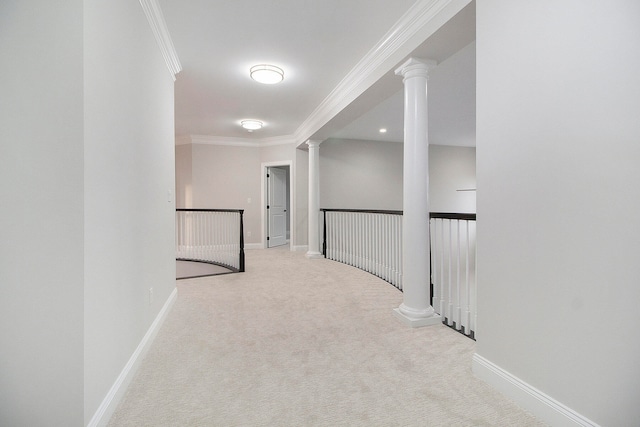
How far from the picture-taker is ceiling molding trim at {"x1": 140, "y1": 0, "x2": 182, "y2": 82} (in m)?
2.31

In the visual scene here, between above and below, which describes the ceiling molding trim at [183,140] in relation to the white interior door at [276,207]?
above

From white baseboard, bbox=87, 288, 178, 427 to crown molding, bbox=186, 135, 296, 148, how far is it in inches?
214

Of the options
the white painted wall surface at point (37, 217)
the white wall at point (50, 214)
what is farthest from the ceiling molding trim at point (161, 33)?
the white painted wall surface at point (37, 217)

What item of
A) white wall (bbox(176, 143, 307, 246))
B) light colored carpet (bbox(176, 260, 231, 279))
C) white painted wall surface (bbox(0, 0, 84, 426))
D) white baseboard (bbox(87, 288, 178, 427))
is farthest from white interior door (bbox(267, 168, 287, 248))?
white painted wall surface (bbox(0, 0, 84, 426))

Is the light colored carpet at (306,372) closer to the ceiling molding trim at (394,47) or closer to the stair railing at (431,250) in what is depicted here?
the stair railing at (431,250)

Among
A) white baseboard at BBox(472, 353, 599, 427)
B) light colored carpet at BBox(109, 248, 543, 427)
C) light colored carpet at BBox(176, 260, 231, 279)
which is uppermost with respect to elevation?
white baseboard at BBox(472, 353, 599, 427)

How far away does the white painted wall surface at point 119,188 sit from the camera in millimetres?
1385

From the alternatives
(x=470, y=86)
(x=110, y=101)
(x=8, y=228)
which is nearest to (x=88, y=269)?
(x=8, y=228)

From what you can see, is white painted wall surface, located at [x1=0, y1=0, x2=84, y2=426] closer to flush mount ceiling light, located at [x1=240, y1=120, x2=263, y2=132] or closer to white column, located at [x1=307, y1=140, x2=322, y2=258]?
flush mount ceiling light, located at [x1=240, y1=120, x2=263, y2=132]

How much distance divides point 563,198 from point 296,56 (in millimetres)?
2933

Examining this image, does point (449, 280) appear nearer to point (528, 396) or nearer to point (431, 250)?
point (431, 250)

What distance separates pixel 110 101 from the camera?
1618 millimetres

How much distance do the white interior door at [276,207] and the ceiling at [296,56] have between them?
6.78ft

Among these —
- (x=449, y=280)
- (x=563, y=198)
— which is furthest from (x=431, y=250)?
(x=563, y=198)
